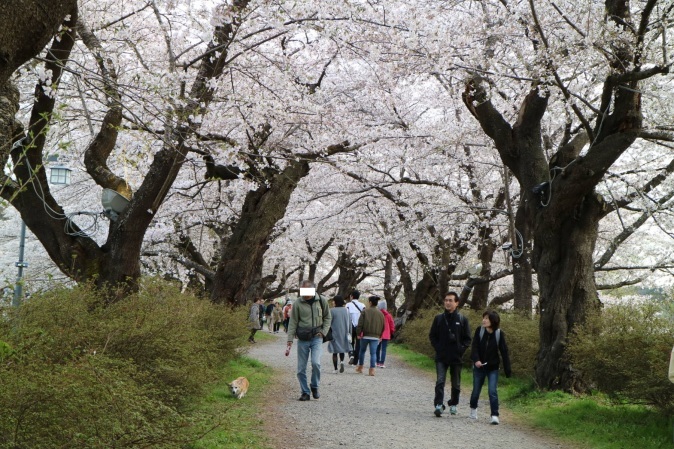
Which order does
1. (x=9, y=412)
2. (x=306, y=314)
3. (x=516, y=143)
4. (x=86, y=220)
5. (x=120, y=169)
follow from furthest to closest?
(x=86, y=220) → (x=120, y=169) → (x=516, y=143) → (x=306, y=314) → (x=9, y=412)

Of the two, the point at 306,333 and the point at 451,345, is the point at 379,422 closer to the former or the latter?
the point at 451,345

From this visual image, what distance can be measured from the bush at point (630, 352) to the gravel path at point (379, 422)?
1198 millimetres

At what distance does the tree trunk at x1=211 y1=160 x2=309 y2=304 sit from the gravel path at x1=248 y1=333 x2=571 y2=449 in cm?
399

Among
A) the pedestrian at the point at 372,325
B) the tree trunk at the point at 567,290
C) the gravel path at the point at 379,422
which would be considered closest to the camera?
the gravel path at the point at 379,422

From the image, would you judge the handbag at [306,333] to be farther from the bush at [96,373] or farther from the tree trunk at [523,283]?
the tree trunk at [523,283]

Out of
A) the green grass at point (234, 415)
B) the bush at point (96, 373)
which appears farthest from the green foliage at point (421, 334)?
the bush at point (96, 373)

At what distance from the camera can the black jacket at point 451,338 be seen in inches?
405

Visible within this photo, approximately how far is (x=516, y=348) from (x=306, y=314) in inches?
203

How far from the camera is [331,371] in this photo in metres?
16.5

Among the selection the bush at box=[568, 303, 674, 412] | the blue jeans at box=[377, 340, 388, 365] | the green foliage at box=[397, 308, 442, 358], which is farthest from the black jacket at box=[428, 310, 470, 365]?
the green foliage at box=[397, 308, 442, 358]

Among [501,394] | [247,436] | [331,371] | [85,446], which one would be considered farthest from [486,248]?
[85,446]

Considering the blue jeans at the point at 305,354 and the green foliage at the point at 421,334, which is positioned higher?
the green foliage at the point at 421,334

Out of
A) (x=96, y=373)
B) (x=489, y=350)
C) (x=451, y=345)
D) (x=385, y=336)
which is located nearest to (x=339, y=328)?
(x=385, y=336)

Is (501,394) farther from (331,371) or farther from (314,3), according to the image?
(314,3)
